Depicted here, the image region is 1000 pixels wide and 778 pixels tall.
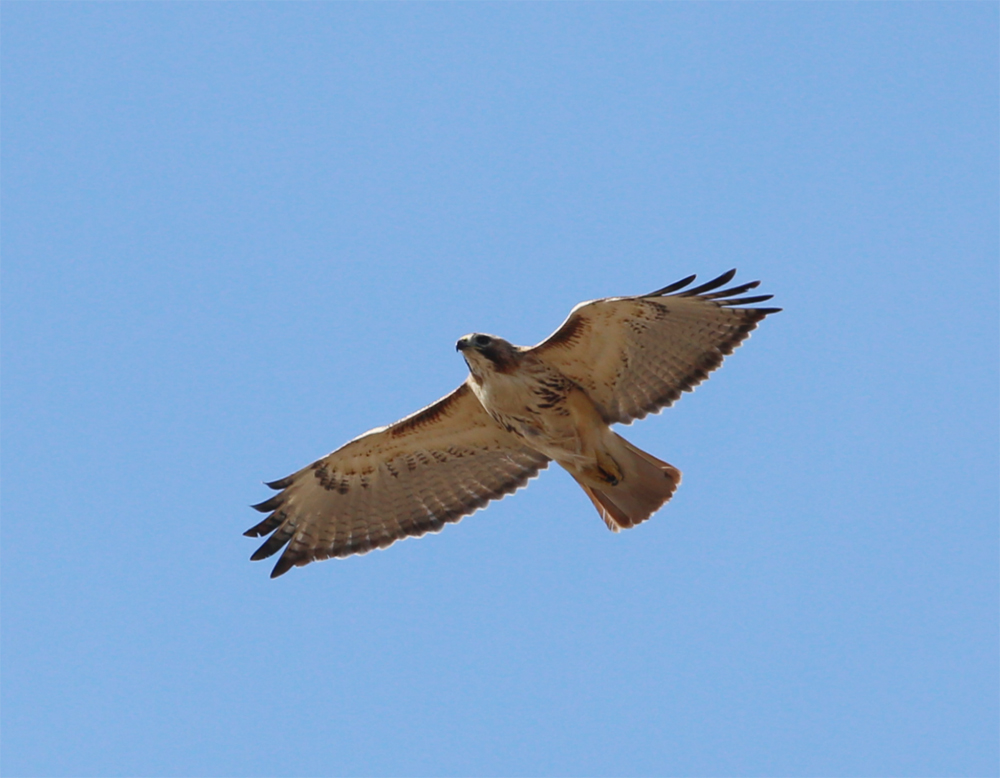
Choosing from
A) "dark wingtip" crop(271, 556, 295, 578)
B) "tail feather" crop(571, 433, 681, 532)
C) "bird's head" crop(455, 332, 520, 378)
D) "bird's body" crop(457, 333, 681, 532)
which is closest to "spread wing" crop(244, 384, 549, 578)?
"dark wingtip" crop(271, 556, 295, 578)

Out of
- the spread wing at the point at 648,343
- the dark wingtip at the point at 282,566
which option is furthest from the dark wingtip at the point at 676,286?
the dark wingtip at the point at 282,566

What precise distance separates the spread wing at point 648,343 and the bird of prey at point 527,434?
0.01m

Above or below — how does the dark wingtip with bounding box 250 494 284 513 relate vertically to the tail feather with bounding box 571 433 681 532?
above

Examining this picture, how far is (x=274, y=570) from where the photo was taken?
39.3 feet

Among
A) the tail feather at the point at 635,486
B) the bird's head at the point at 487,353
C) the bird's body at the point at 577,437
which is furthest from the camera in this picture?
the tail feather at the point at 635,486

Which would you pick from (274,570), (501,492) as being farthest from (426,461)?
(274,570)

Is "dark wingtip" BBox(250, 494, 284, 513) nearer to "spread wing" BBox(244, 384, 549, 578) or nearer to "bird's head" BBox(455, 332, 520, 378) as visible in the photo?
"spread wing" BBox(244, 384, 549, 578)

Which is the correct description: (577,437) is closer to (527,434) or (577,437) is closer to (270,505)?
(527,434)

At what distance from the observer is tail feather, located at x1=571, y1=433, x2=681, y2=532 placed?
36.9 ft

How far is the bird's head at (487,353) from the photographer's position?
1064cm

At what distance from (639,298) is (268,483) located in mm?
3727

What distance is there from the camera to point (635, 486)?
37.2 feet

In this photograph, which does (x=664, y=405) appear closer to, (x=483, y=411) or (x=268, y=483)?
(x=483, y=411)

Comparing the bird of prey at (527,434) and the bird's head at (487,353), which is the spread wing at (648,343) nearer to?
the bird of prey at (527,434)
